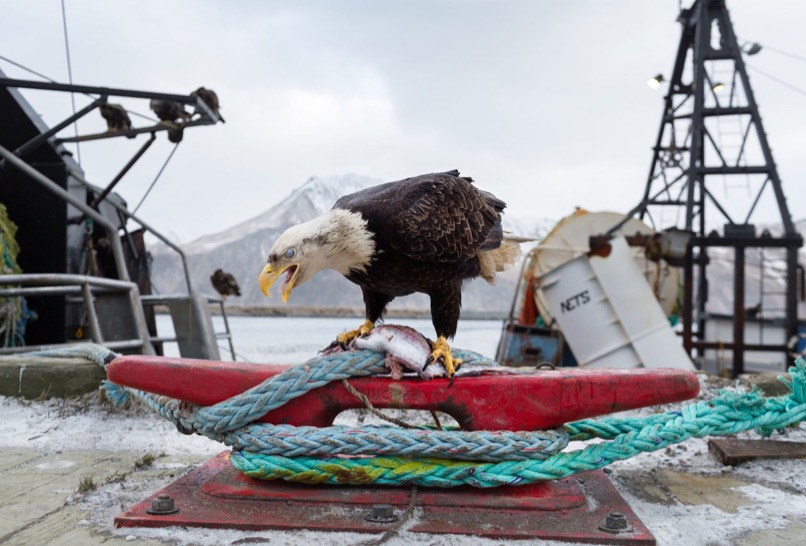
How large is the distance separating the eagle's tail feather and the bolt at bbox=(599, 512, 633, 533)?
144cm

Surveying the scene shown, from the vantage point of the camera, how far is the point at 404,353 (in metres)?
2.15

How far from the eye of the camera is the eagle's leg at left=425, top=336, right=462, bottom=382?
223 cm

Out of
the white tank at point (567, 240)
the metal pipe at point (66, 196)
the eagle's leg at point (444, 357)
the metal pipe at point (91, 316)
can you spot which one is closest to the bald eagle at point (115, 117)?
the metal pipe at point (66, 196)

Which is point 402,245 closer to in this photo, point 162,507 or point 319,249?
point 319,249

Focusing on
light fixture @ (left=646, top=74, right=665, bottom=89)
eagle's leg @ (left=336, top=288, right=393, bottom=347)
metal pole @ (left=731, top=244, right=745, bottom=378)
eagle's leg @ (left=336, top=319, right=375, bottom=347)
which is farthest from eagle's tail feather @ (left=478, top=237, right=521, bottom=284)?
light fixture @ (left=646, top=74, right=665, bottom=89)

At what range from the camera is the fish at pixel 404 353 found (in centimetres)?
215

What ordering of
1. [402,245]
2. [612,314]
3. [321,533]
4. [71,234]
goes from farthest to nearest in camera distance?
[612,314] → [71,234] → [402,245] → [321,533]

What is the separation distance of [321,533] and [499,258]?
176cm

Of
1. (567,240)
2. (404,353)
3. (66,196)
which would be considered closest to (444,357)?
(404,353)

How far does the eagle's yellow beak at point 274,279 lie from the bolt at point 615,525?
1.07 metres

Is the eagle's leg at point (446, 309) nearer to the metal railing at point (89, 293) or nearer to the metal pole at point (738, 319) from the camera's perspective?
the metal railing at point (89, 293)

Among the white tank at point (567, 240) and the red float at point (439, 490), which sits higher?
the white tank at point (567, 240)

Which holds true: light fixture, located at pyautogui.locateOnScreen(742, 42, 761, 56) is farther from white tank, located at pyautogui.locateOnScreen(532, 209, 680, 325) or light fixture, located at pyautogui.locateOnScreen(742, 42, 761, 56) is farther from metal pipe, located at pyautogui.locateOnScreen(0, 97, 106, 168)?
metal pipe, located at pyautogui.locateOnScreen(0, 97, 106, 168)

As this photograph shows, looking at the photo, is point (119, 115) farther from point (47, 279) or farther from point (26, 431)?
point (26, 431)
